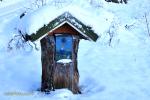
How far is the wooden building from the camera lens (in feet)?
17.7

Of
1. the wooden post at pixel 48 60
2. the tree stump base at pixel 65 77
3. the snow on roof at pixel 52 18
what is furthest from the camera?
the tree stump base at pixel 65 77

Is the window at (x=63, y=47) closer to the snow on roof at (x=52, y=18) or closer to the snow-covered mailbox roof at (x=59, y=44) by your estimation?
the snow-covered mailbox roof at (x=59, y=44)

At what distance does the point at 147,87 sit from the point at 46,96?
62.5 inches

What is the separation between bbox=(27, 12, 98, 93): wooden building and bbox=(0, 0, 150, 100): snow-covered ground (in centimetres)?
14

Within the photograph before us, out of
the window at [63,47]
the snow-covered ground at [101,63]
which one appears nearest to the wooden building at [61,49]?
the window at [63,47]

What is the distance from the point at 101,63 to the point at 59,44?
1757 millimetres

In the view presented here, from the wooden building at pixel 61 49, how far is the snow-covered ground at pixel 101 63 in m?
0.14

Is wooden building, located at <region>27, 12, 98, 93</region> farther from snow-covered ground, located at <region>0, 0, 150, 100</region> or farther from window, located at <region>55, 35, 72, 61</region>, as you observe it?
snow-covered ground, located at <region>0, 0, 150, 100</region>

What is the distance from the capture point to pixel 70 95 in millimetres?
5801

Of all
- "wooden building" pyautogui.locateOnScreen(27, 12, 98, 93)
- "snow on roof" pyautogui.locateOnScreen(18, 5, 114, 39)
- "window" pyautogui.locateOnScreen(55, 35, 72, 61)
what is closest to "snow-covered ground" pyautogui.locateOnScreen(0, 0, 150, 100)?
"snow on roof" pyautogui.locateOnScreen(18, 5, 114, 39)

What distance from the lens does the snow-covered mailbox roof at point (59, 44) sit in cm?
536

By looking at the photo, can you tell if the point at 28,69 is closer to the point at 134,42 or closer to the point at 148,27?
the point at 134,42

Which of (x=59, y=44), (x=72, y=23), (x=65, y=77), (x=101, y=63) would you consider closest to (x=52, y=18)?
(x=72, y=23)

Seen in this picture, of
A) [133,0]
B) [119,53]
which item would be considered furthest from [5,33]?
[133,0]
